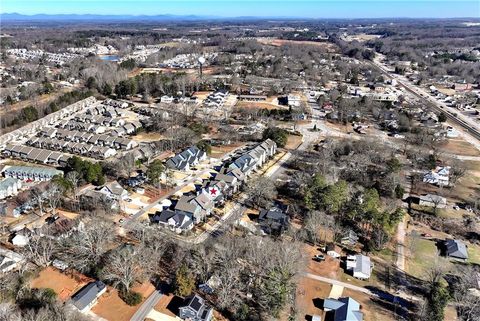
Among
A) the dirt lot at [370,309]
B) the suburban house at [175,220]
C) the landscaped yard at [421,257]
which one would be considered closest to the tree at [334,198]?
the landscaped yard at [421,257]

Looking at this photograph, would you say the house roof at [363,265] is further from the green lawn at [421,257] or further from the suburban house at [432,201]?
the suburban house at [432,201]

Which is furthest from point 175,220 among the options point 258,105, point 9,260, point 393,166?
point 258,105

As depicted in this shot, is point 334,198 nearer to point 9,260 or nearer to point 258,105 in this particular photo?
point 9,260

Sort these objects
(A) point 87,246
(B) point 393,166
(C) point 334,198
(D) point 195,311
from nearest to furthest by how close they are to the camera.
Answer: (D) point 195,311, (A) point 87,246, (C) point 334,198, (B) point 393,166

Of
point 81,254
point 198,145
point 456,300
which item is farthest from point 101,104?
point 456,300

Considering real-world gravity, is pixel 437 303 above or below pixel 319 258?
above
